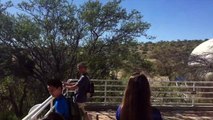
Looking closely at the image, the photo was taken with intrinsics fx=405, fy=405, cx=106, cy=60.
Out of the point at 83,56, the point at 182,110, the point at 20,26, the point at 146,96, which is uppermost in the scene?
the point at 20,26

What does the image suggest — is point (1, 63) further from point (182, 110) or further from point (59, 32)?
point (182, 110)

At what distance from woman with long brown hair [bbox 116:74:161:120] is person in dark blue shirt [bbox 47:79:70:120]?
3.96 feet

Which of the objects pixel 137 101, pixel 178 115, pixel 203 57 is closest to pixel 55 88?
pixel 137 101

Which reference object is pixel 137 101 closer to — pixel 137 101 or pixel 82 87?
pixel 137 101

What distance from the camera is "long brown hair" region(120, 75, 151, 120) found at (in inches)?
128

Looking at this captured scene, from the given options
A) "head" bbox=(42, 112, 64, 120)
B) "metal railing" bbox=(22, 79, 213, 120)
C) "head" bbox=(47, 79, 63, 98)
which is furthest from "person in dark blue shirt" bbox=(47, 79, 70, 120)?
"metal railing" bbox=(22, 79, 213, 120)

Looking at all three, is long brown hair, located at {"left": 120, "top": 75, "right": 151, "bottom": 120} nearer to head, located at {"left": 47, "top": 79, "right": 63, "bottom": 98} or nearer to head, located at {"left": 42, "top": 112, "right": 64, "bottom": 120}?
head, located at {"left": 42, "top": 112, "right": 64, "bottom": 120}

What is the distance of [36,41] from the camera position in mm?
21422

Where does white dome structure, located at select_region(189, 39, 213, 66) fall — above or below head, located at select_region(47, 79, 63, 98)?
above

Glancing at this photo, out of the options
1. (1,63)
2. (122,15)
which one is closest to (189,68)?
(122,15)

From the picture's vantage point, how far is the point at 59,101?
448cm

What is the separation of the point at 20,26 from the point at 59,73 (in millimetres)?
3164

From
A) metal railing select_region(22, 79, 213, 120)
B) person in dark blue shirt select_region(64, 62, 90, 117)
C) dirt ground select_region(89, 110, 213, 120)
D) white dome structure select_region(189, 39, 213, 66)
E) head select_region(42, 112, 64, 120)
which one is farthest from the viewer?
white dome structure select_region(189, 39, 213, 66)

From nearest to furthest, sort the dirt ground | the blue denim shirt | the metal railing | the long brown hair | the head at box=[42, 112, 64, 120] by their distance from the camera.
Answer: the long brown hair < the head at box=[42, 112, 64, 120] < the blue denim shirt < the dirt ground < the metal railing
